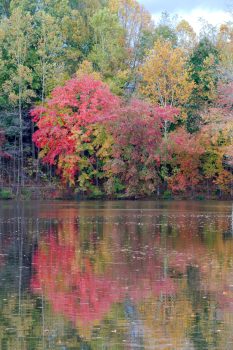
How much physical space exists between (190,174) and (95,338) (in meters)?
48.2

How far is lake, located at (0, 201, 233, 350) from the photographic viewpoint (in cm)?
1139

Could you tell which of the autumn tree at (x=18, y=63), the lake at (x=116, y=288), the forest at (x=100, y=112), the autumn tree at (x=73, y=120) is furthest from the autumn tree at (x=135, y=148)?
the lake at (x=116, y=288)

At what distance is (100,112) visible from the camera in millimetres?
58469

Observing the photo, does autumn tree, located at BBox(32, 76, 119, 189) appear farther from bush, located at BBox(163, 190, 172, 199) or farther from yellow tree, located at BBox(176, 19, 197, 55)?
yellow tree, located at BBox(176, 19, 197, 55)

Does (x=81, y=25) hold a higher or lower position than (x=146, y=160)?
higher

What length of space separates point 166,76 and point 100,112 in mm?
6340

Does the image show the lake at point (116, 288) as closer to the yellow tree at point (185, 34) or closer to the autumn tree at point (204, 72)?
the autumn tree at point (204, 72)

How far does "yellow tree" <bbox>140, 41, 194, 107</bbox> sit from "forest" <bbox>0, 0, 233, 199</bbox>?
0.26 feet

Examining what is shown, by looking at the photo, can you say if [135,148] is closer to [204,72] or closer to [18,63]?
[204,72]

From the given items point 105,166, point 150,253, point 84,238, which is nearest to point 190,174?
point 105,166

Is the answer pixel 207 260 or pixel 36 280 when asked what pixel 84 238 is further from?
pixel 36 280

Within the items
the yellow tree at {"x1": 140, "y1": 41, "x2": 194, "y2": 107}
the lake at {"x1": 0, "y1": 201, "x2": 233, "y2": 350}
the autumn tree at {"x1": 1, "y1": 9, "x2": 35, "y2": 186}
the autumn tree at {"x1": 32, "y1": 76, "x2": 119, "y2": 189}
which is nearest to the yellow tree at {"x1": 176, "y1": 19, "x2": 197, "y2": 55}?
the yellow tree at {"x1": 140, "y1": 41, "x2": 194, "y2": 107}

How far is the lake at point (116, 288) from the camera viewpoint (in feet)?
→ 37.4

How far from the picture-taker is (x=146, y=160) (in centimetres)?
5697
